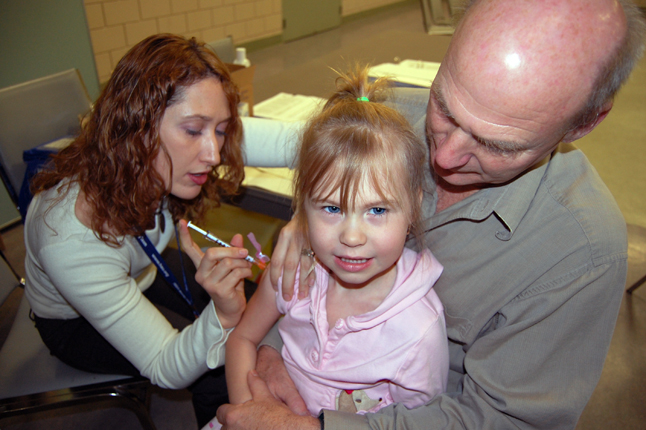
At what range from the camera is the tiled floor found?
1.91 m

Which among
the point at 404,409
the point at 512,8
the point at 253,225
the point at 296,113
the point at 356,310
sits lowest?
the point at 253,225

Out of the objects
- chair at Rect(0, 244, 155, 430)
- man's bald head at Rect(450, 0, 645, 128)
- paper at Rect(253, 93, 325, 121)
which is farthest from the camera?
paper at Rect(253, 93, 325, 121)

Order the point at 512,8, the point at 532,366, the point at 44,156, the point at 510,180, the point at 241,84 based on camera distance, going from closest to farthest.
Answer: the point at 512,8, the point at 532,366, the point at 510,180, the point at 44,156, the point at 241,84

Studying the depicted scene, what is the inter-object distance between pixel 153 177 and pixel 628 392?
239 centimetres

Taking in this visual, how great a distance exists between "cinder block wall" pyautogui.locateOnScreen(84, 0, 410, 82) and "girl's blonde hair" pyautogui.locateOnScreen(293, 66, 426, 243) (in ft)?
12.3

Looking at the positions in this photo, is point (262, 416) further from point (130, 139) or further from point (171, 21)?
point (171, 21)

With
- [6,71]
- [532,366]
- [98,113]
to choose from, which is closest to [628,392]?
[532,366]

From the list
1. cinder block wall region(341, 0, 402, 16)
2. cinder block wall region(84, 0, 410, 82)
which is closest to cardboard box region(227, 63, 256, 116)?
cinder block wall region(84, 0, 410, 82)

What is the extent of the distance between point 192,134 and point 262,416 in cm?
84

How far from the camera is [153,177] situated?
1.31 meters

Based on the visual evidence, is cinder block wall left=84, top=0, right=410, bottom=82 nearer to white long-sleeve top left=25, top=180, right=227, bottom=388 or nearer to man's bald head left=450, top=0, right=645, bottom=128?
white long-sleeve top left=25, top=180, right=227, bottom=388

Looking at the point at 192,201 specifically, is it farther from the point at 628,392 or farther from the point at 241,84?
the point at 628,392

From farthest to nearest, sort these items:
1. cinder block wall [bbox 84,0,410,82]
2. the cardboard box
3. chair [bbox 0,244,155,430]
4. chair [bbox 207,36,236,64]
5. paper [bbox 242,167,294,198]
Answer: cinder block wall [bbox 84,0,410,82], chair [bbox 207,36,236,64], the cardboard box, paper [bbox 242,167,294,198], chair [bbox 0,244,155,430]

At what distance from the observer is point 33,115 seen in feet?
6.04
